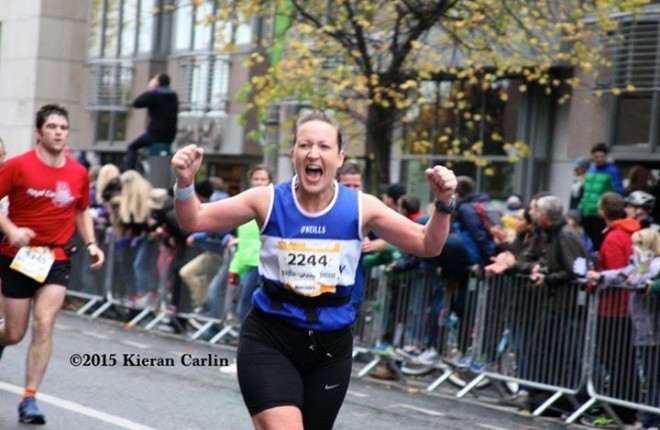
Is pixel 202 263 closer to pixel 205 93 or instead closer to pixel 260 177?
pixel 260 177

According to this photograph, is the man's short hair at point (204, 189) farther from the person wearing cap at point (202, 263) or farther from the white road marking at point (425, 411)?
the white road marking at point (425, 411)

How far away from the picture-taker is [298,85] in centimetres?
2000

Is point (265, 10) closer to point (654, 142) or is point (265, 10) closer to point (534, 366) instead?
point (654, 142)

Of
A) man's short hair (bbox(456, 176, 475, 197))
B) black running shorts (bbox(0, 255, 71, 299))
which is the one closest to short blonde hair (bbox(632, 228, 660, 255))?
man's short hair (bbox(456, 176, 475, 197))

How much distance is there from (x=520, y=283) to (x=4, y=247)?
4.82 meters

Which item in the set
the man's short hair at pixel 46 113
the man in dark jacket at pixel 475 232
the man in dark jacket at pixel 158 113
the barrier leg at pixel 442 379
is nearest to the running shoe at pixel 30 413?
the man's short hair at pixel 46 113

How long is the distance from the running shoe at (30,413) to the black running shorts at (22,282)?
0.72m

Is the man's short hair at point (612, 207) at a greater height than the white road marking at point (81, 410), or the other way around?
the man's short hair at point (612, 207)

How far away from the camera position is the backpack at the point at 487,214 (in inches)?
579

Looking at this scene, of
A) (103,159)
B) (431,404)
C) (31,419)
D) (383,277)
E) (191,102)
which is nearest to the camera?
(31,419)

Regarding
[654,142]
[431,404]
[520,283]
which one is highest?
[654,142]

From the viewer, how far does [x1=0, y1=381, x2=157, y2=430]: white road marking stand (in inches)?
405

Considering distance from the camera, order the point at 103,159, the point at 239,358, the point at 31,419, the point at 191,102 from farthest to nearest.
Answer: the point at 103,159 < the point at 191,102 < the point at 31,419 < the point at 239,358

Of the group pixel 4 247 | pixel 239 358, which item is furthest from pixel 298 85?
pixel 239 358
